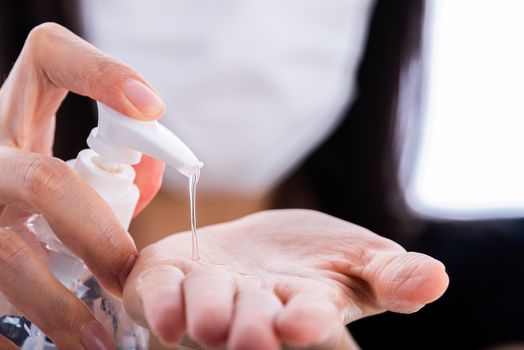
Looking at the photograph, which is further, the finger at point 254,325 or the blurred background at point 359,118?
the blurred background at point 359,118

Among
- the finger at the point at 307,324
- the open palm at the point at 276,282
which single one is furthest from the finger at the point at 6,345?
the finger at the point at 307,324

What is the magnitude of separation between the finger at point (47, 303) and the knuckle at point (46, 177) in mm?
44

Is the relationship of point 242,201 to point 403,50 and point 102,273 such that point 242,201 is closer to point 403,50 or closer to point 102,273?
point 403,50

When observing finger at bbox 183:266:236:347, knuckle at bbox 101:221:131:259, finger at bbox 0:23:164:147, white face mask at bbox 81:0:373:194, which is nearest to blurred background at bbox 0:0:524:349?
white face mask at bbox 81:0:373:194

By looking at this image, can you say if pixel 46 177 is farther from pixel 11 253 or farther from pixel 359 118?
pixel 359 118

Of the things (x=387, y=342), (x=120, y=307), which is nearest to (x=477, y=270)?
(x=387, y=342)

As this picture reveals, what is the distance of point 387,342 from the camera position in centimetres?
125

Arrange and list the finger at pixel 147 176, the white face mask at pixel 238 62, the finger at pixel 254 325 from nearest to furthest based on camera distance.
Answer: the finger at pixel 254 325
the finger at pixel 147 176
the white face mask at pixel 238 62

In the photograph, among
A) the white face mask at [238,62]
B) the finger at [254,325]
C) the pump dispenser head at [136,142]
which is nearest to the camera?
the finger at [254,325]

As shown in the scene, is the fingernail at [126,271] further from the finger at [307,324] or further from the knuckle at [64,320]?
the finger at [307,324]

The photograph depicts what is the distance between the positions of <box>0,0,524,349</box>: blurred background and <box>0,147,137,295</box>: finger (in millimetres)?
421

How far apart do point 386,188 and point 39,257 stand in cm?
79

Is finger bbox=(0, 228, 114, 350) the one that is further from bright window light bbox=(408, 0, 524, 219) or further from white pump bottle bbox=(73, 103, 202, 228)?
bright window light bbox=(408, 0, 524, 219)

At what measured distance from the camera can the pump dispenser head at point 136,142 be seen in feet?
1.37
